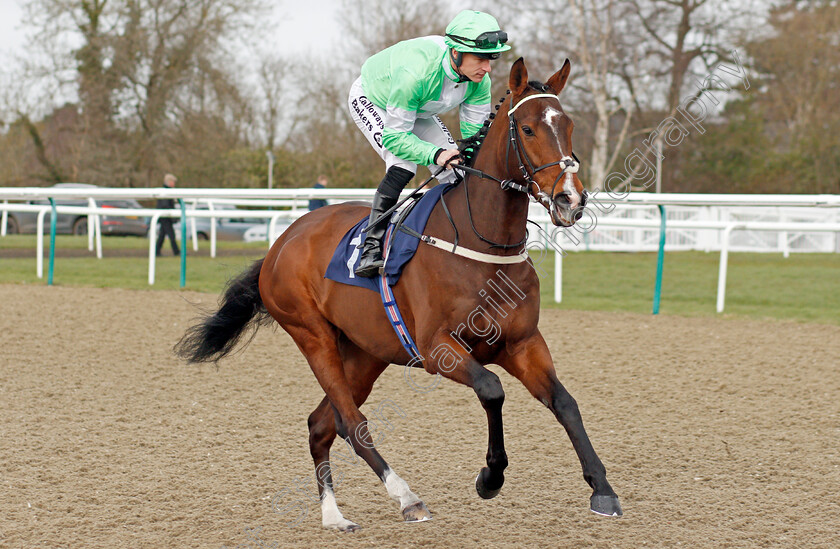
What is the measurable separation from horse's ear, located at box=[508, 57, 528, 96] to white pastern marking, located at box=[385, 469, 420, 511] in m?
1.58

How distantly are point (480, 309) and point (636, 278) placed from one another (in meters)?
10.6

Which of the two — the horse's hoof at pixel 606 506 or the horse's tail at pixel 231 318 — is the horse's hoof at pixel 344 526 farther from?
the horse's tail at pixel 231 318

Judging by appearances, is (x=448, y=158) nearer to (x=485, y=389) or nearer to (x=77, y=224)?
(x=485, y=389)

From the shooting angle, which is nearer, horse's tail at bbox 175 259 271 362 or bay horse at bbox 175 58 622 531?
bay horse at bbox 175 58 622 531

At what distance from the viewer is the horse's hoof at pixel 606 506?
3.01 metres

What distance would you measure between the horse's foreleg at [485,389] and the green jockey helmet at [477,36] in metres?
1.19

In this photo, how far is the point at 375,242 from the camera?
12.6 ft

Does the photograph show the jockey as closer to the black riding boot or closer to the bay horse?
the black riding boot

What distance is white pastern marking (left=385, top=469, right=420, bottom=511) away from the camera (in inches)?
133

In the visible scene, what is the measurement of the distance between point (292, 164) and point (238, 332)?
23.0 metres

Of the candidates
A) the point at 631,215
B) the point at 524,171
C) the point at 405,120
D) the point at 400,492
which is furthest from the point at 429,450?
the point at 631,215

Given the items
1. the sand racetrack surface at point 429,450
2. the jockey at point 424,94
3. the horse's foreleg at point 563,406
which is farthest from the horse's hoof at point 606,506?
the jockey at point 424,94

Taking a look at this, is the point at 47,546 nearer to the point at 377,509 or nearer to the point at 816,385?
the point at 377,509

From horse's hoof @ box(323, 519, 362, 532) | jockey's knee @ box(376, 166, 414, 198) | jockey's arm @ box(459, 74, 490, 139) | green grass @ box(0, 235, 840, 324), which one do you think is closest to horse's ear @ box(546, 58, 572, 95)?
jockey's arm @ box(459, 74, 490, 139)
